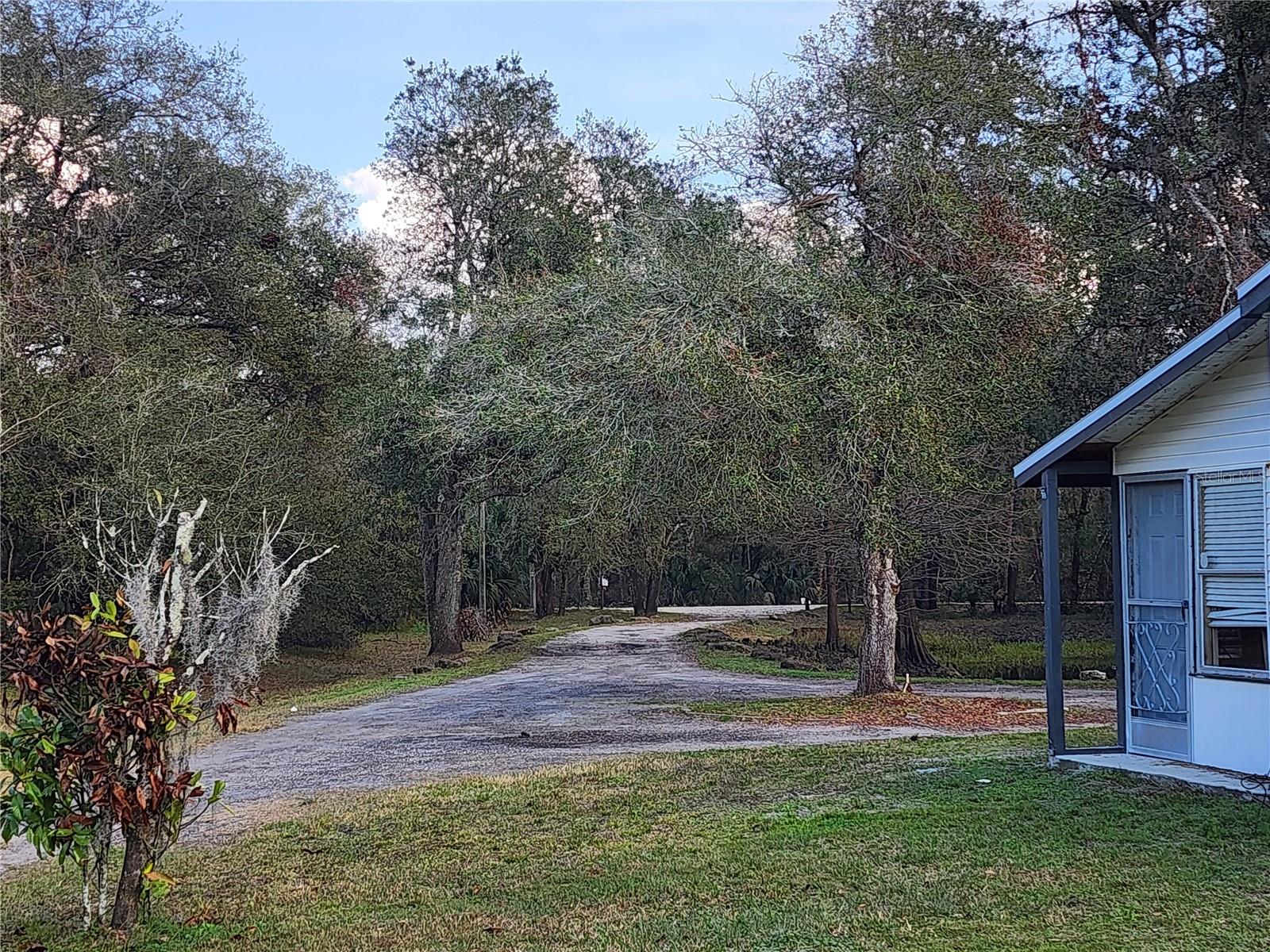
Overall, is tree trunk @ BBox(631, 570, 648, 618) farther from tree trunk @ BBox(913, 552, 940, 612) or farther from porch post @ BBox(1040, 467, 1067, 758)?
porch post @ BBox(1040, 467, 1067, 758)

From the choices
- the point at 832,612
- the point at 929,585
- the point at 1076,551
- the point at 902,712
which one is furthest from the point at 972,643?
the point at 902,712

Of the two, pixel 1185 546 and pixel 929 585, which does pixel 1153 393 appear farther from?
pixel 929 585

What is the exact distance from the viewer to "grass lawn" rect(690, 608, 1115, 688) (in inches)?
901

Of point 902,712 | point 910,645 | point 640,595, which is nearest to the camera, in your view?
point 902,712

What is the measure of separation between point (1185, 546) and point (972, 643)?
19.5 meters

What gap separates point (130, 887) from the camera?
585 cm

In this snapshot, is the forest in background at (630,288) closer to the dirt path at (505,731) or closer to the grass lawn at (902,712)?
the grass lawn at (902,712)

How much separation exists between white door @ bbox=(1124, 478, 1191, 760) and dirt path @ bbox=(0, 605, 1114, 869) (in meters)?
3.34

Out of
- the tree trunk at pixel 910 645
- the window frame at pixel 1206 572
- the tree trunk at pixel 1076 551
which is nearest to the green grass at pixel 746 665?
the tree trunk at pixel 910 645

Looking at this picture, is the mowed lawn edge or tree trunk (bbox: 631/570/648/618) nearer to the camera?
the mowed lawn edge

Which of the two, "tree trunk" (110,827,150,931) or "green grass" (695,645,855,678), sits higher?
"tree trunk" (110,827,150,931)

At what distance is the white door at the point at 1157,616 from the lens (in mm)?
9250

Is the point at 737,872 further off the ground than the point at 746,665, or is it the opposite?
the point at 737,872

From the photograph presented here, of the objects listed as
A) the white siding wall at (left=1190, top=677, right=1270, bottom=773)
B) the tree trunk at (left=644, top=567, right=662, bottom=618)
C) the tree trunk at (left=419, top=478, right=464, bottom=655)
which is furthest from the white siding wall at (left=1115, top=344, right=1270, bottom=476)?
the tree trunk at (left=644, top=567, right=662, bottom=618)
